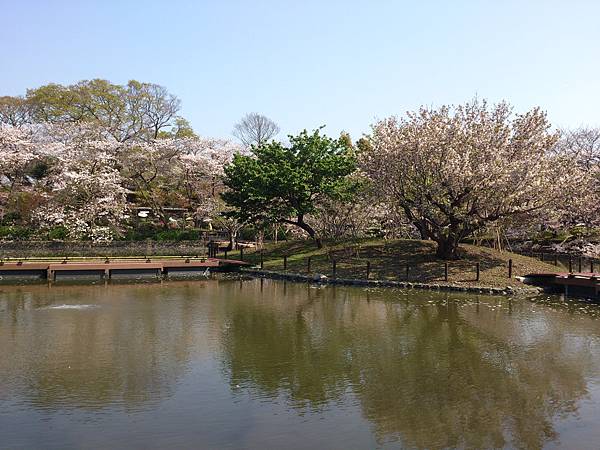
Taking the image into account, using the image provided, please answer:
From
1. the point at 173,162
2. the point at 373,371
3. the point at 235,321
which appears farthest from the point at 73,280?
the point at 373,371

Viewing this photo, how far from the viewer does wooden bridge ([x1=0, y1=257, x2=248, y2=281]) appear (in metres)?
33.3

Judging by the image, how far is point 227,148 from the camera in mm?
56312

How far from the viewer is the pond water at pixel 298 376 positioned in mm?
9469

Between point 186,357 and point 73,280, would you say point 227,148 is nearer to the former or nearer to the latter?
point 73,280

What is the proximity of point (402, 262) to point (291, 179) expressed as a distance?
31.7ft

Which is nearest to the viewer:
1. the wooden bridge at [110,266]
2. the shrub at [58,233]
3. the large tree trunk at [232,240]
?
the wooden bridge at [110,266]

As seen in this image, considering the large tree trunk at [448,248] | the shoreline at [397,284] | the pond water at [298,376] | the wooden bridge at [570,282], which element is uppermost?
the large tree trunk at [448,248]

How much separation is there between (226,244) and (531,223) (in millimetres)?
25698

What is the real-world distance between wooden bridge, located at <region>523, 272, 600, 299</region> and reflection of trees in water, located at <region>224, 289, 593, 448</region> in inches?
246

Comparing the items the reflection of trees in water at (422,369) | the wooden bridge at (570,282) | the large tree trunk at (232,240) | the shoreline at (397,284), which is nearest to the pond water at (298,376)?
the reflection of trees in water at (422,369)

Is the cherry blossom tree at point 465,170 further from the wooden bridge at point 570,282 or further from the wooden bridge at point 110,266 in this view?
the wooden bridge at point 110,266

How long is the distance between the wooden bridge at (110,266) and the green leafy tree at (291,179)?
462 cm

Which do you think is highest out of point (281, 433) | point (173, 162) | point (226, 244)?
point (173, 162)

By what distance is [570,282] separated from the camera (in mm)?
26422
